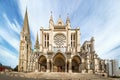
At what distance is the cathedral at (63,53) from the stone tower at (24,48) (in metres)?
0.51

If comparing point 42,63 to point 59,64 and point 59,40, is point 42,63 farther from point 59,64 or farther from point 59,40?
point 59,40

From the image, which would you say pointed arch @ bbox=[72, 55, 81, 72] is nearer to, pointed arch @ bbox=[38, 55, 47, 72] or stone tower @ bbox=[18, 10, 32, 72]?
pointed arch @ bbox=[38, 55, 47, 72]

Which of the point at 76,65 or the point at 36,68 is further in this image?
the point at 76,65

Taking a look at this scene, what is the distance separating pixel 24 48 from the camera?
67.3 meters

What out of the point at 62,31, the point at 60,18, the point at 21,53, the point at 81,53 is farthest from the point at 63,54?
the point at 21,53

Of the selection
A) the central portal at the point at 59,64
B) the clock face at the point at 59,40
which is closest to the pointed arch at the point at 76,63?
the central portal at the point at 59,64

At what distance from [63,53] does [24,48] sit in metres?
23.8

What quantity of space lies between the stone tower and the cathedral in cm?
51

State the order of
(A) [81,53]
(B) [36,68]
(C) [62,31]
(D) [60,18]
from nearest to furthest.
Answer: (B) [36,68] → (A) [81,53] → (C) [62,31] → (D) [60,18]

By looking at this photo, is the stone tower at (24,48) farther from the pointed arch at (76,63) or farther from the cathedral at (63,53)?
the pointed arch at (76,63)

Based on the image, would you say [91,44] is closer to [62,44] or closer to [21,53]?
[62,44]

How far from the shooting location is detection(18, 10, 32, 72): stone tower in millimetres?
64938

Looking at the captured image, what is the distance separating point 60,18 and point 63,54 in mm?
19290

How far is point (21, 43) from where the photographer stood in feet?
221
